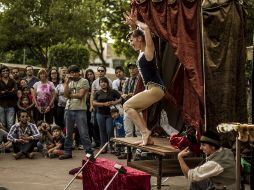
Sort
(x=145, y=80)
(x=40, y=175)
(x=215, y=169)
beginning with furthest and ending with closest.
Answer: (x=40, y=175) → (x=145, y=80) → (x=215, y=169)

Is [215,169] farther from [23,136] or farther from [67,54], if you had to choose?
[67,54]

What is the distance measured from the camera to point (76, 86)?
1047 centimetres

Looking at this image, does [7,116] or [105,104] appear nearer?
[105,104]

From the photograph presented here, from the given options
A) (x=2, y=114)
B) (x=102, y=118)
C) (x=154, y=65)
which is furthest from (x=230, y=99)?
(x=2, y=114)

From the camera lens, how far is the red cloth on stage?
20.5 ft

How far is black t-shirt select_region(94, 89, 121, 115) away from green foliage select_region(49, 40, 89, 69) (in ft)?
69.3

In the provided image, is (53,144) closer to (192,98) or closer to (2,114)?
(2,114)

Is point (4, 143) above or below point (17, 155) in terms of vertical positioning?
above

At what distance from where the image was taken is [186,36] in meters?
7.20

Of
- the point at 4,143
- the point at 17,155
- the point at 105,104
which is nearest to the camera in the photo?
the point at 17,155

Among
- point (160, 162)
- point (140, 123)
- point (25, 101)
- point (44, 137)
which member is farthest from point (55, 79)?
point (160, 162)

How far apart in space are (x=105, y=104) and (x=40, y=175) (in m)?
2.73

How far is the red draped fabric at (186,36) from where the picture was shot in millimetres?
7121

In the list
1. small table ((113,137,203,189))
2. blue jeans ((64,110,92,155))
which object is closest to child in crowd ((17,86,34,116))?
blue jeans ((64,110,92,155))
